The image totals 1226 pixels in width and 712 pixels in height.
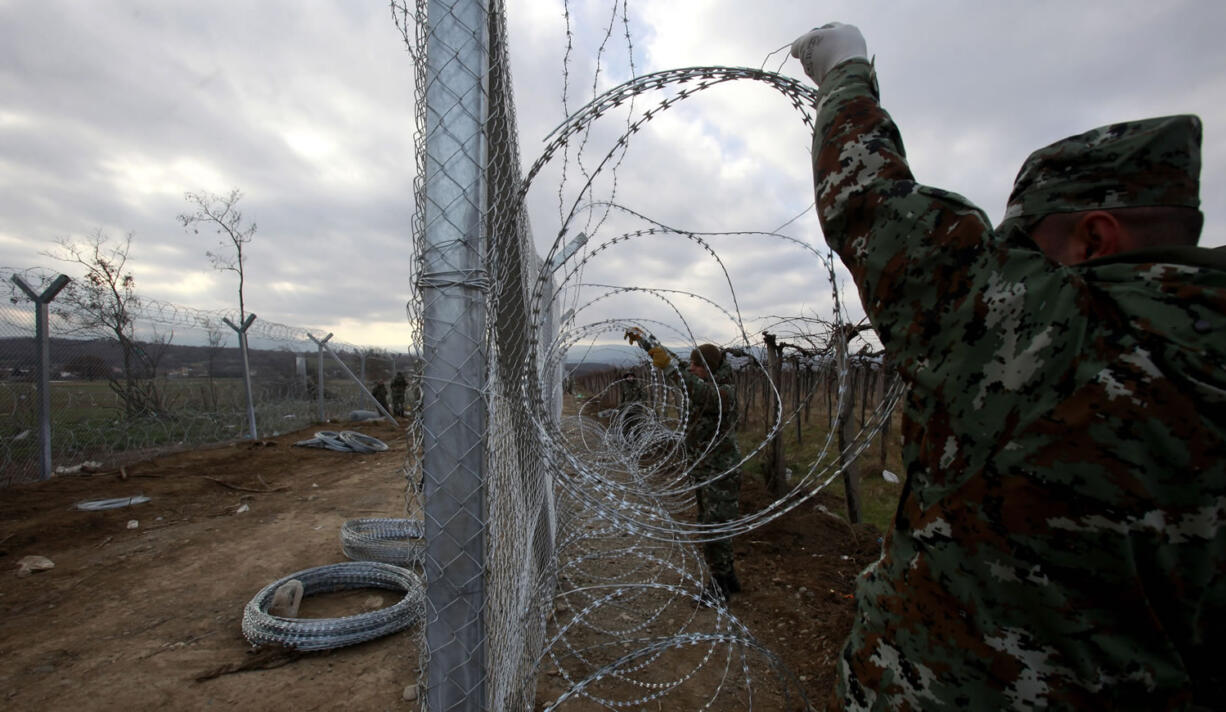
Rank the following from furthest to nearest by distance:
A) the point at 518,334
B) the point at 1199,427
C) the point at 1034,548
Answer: the point at 518,334 < the point at 1034,548 < the point at 1199,427

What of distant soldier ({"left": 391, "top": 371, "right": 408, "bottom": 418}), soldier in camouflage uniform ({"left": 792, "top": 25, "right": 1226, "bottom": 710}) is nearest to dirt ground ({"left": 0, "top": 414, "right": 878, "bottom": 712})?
soldier in camouflage uniform ({"left": 792, "top": 25, "right": 1226, "bottom": 710})

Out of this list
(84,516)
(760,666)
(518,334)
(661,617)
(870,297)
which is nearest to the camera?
(870,297)

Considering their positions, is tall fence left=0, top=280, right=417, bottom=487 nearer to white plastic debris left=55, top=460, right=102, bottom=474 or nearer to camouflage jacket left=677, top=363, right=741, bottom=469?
white plastic debris left=55, top=460, right=102, bottom=474

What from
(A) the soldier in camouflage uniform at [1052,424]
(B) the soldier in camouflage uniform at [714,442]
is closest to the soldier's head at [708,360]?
(B) the soldier in camouflage uniform at [714,442]

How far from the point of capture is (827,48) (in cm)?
145

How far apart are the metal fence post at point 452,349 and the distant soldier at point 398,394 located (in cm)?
1543

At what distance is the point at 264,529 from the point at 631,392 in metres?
10.7

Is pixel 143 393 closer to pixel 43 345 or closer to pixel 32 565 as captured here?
pixel 43 345

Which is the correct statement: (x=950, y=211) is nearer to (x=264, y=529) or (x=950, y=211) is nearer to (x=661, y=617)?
(x=661, y=617)

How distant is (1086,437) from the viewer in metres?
0.87

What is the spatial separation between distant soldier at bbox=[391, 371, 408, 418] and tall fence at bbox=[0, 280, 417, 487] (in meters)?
1.78

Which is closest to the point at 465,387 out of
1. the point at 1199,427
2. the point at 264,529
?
the point at 1199,427

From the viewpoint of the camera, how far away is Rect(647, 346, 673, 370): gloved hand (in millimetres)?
4492

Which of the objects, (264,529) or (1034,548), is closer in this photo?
(1034,548)
